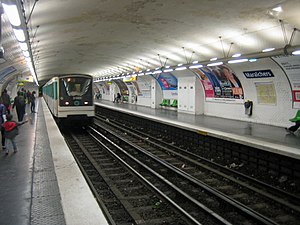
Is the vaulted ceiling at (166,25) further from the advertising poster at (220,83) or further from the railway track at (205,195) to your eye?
the railway track at (205,195)

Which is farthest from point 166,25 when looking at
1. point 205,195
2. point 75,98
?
point 75,98

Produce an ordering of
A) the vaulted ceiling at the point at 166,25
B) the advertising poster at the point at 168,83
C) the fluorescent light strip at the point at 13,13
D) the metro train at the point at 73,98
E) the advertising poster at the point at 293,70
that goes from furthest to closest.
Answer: the advertising poster at the point at 168,83
the metro train at the point at 73,98
the advertising poster at the point at 293,70
the vaulted ceiling at the point at 166,25
the fluorescent light strip at the point at 13,13

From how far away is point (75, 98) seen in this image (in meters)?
14.4

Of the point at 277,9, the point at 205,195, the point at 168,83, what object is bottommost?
the point at 205,195

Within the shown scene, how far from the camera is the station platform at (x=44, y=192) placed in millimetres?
3361

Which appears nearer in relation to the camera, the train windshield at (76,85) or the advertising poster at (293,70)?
the advertising poster at (293,70)

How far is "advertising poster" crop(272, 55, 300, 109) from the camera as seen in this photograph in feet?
31.6

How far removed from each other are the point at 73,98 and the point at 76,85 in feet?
2.15

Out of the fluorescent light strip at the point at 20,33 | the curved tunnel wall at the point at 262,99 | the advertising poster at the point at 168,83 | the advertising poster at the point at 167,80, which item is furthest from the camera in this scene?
the advertising poster at the point at 168,83

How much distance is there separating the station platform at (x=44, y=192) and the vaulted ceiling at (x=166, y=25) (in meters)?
2.70

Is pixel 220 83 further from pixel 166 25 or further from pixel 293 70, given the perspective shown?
pixel 166 25

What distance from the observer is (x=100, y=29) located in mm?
10625

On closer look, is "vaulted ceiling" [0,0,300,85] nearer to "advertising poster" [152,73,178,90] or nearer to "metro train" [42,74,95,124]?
"metro train" [42,74,95,124]

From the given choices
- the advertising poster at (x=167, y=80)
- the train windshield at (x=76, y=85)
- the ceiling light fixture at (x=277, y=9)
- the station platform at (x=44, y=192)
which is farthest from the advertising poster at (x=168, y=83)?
the station platform at (x=44, y=192)
